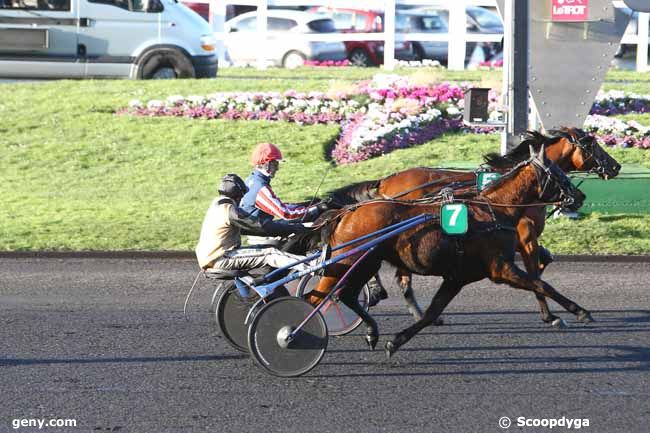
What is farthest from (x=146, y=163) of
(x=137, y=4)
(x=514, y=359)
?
(x=514, y=359)

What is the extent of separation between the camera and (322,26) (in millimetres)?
28359

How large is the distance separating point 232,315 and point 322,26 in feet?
67.6

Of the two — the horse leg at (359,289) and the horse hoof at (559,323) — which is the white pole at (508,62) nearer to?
the horse hoof at (559,323)

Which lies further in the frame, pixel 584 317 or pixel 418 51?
pixel 418 51

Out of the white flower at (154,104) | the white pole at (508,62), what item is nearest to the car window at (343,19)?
the white flower at (154,104)

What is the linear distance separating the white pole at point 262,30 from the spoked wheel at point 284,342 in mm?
16853

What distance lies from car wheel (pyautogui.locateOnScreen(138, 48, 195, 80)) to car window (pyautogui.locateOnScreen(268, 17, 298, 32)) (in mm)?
7149

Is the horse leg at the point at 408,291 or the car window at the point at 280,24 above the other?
the car window at the point at 280,24

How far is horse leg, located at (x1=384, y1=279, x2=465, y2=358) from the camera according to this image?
822 centimetres

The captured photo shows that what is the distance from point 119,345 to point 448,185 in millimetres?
3101

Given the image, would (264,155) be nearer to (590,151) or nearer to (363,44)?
(590,151)

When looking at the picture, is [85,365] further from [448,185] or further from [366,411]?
[448,185]

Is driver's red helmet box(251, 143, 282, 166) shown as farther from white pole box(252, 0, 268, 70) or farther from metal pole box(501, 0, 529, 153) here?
white pole box(252, 0, 268, 70)

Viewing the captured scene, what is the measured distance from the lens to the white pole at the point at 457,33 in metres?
23.6
